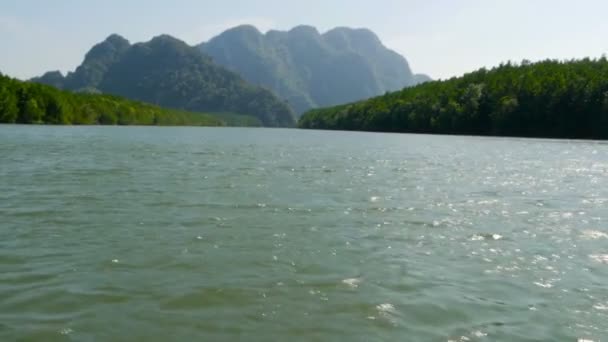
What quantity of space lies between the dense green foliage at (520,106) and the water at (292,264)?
104m

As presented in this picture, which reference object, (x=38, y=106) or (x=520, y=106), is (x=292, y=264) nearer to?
(x=520, y=106)

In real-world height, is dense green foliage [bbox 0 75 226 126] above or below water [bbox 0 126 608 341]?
above

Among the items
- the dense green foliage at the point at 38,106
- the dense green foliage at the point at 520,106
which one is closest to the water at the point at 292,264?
the dense green foliage at the point at 520,106

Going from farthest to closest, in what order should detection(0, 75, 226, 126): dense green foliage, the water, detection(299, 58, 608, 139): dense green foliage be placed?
detection(0, 75, 226, 126): dense green foliage < detection(299, 58, 608, 139): dense green foliage < the water

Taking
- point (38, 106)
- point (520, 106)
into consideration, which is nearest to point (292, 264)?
point (520, 106)

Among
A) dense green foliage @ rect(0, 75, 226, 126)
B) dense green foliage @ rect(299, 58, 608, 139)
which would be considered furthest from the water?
dense green foliage @ rect(0, 75, 226, 126)

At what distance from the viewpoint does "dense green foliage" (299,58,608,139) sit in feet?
375

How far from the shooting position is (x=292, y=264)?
11.6 meters

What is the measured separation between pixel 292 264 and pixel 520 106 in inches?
5104

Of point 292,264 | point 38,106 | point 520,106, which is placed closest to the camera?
A: point 292,264

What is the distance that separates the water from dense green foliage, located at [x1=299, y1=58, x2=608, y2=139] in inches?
4095

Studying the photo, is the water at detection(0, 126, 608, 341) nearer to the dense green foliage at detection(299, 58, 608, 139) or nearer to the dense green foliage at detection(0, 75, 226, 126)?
the dense green foliage at detection(299, 58, 608, 139)

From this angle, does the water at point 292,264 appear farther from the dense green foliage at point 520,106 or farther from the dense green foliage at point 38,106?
the dense green foliage at point 38,106

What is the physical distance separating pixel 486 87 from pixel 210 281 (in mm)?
149769
